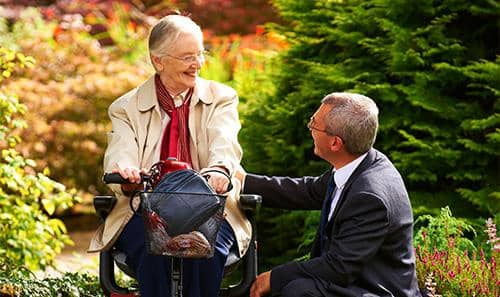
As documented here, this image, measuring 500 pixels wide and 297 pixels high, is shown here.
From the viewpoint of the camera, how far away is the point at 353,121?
14.3 ft

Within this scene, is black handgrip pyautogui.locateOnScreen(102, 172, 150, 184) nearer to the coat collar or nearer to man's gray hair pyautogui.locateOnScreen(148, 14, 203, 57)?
the coat collar

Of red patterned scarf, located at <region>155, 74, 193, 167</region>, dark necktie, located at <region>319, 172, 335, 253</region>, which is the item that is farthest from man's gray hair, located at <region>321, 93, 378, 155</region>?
red patterned scarf, located at <region>155, 74, 193, 167</region>

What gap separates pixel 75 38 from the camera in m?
10.5

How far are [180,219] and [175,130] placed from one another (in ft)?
2.37

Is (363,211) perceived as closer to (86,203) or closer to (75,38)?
(86,203)

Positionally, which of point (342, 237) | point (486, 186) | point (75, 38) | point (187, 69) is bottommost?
point (75, 38)

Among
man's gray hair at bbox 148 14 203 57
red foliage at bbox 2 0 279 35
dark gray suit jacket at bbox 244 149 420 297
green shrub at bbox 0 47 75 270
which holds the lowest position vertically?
red foliage at bbox 2 0 279 35

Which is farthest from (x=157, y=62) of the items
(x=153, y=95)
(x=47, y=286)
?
(x=47, y=286)

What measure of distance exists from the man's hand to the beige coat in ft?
0.49

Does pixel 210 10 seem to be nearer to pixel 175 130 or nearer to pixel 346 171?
pixel 175 130

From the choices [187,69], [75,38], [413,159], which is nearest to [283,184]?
[187,69]

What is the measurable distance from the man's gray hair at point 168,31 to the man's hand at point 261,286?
98cm

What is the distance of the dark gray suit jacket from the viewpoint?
4.26 meters

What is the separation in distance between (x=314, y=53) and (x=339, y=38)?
0.28 m
